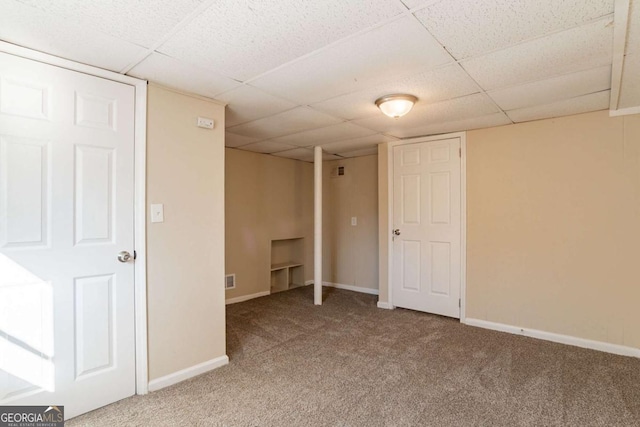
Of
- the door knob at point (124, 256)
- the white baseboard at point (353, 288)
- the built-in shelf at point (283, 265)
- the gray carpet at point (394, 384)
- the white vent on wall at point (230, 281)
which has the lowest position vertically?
the gray carpet at point (394, 384)

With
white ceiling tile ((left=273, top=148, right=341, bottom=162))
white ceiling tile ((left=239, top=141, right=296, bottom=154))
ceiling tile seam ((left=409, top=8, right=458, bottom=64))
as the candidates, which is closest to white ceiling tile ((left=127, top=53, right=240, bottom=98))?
ceiling tile seam ((left=409, top=8, right=458, bottom=64))

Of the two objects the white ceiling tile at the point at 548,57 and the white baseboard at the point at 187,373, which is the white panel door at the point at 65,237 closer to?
the white baseboard at the point at 187,373

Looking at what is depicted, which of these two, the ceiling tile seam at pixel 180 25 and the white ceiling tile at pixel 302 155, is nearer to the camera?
the ceiling tile seam at pixel 180 25

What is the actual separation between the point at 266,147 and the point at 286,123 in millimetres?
1234

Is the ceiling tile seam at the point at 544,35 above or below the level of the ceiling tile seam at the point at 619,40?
above

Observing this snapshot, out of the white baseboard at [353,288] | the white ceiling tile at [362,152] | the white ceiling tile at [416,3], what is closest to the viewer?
the white ceiling tile at [416,3]

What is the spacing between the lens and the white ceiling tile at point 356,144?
3.99m

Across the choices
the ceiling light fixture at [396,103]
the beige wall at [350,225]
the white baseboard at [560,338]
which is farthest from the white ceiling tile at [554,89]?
the beige wall at [350,225]

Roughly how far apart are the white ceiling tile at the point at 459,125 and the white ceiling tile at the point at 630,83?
829 mm

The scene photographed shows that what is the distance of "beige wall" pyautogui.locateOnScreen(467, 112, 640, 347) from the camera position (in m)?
2.79

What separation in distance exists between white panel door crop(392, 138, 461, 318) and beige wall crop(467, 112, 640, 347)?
18cm

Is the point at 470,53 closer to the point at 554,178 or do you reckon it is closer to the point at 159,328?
the point at 554,178

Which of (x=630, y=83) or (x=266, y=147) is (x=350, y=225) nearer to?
(x=266, y=147)

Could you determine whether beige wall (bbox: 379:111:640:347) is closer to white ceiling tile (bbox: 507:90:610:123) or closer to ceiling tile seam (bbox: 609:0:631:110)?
white ceiling tile (bbox: 507:90:610:123)
